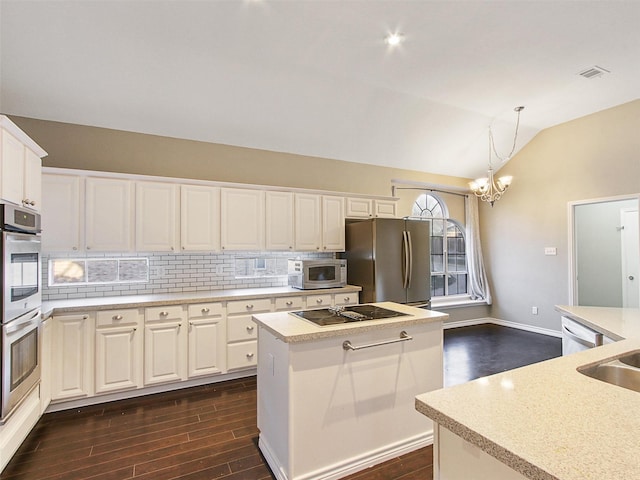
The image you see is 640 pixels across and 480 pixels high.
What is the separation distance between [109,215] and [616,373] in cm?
384

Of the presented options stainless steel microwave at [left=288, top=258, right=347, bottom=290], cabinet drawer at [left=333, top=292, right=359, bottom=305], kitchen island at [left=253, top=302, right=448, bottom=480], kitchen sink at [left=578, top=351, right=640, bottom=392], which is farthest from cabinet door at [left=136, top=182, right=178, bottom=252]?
kitchen sink at [left=578, top=351, right=640, bottom=392]

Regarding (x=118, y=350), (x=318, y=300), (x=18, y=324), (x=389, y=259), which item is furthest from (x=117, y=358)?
(x=389, y=259)

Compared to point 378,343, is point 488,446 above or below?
above

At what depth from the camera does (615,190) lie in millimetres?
4555

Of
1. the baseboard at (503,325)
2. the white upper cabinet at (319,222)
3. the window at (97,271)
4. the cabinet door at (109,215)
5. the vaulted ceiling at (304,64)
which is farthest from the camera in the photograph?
the baseboard at (503,325)

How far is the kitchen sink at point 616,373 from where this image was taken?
132cm

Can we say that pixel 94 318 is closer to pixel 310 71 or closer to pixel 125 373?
pixel 125 373

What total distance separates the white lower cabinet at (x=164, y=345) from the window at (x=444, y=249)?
433 centimetres

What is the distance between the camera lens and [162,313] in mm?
3166

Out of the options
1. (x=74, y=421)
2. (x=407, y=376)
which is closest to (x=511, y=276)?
(x=407, y=376)

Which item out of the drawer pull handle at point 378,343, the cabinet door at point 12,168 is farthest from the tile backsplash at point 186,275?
the drawer pull handle at point 378,343

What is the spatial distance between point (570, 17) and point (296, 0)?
235 cm

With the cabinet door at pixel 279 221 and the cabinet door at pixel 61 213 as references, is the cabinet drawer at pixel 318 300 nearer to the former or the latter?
the cabinet door at pixel 279 221

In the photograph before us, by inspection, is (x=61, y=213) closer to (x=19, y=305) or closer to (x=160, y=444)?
(x=19, y=305)
